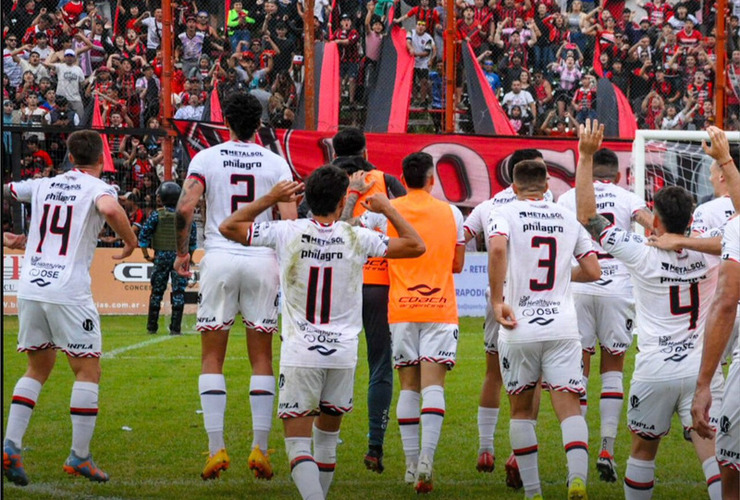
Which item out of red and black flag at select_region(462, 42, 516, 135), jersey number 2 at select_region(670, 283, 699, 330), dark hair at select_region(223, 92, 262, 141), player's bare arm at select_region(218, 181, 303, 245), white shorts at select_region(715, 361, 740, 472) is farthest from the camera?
red and black flag at select_region(462, 42, 516, 135)

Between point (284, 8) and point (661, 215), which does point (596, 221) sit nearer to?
point (661, 215)

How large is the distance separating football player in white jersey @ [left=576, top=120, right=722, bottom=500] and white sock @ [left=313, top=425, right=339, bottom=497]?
177 cm

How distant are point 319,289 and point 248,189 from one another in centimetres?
154

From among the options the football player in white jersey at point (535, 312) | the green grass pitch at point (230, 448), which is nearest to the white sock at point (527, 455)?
the football player in white jersey at point (535, 312)

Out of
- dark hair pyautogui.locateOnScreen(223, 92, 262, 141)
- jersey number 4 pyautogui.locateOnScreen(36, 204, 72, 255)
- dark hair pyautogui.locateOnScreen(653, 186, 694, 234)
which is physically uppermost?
dark hair pyautogui.locateOnScreen(223, 92, 262, 141)

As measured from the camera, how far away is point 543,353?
21.2 ft

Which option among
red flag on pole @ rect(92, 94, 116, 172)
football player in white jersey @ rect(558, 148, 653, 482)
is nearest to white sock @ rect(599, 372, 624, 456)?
football player in white jersey @ rect(558, 148, 653, 482)

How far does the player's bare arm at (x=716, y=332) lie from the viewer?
187 inches

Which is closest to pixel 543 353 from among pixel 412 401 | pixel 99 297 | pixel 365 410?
pixel 412 401

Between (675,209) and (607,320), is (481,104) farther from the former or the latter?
(675,209)

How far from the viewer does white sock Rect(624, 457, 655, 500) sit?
19.8 feet

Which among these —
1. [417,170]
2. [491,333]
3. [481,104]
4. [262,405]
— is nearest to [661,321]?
[491,333]

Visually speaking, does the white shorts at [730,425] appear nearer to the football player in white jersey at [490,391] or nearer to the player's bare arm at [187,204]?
the football player in white jersey at [490,391]

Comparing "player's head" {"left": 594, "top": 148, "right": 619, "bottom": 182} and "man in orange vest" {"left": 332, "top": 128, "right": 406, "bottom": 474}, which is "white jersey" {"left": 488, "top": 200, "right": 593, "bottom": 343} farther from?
"player's head" {"left": 594, "top": 148, "right": 619, "bottom": 182}
